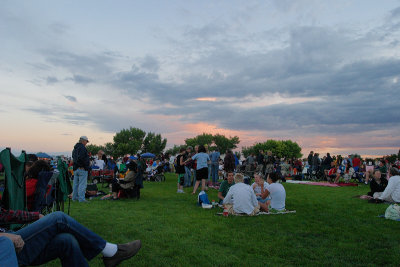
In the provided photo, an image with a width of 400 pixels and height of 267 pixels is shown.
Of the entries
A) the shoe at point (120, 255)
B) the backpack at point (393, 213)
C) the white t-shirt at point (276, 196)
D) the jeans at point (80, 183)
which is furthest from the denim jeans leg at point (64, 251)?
the jeans at point (80, 183)

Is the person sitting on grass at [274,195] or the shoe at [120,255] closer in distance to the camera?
the shoe at [120,255]

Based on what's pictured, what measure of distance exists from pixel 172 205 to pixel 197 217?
2217 millimetres

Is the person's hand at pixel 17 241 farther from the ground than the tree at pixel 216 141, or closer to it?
closer to it

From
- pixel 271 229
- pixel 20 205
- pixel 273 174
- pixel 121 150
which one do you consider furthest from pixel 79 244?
pixel 121 150

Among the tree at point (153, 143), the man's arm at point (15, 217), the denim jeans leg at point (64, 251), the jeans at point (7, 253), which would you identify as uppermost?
the tree at point (153, 143)

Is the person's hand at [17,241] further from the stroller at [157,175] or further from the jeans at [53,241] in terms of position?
the stroller at [157,175]

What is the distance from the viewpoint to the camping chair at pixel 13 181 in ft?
13.4

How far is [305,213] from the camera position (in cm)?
873

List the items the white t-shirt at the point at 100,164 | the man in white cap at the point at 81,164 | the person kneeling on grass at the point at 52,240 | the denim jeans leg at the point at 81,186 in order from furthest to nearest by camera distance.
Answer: the white t-shirt at the point at 100,164 < the denim jeans leg at the point at 81,186 < the man in white cap at the point at 81,164 < the person kneeling on grass at the point at 52,240

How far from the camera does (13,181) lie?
4.28 meters

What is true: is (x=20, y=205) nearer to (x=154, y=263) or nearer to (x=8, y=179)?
(x=8, y=179)

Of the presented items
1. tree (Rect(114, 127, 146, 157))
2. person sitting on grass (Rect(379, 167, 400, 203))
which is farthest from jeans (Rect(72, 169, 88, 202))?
tree (Rect(114, 127, 146, 157))

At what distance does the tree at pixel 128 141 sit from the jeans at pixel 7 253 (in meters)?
103

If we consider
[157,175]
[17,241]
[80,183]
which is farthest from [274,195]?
[157,175]
